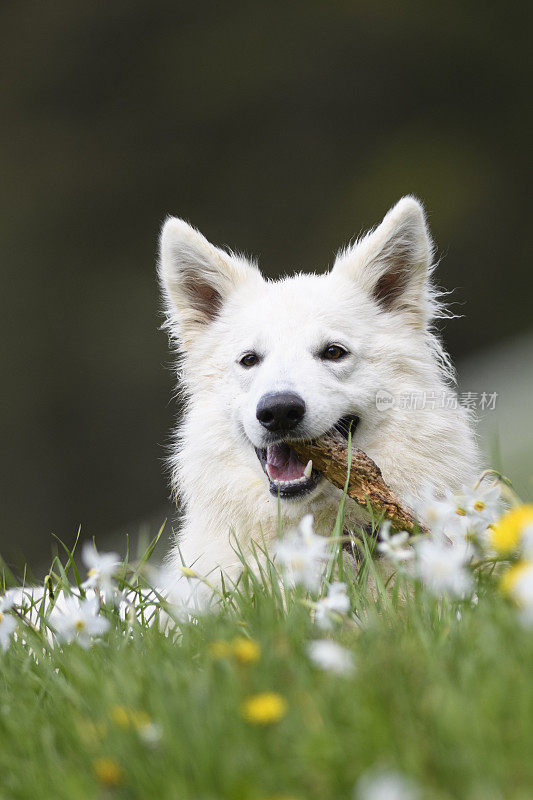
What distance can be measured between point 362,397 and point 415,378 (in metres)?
0.32

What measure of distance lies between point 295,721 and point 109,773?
32 centimetres

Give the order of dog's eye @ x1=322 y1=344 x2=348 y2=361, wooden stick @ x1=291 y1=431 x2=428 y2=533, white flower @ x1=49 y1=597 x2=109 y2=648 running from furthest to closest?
dog's eye @ x1=322 y1=344 x2=348 y2=361, wooden stick @ x1=291 y1=431 x2=428 y2=533, white flower @ x1=49 y1=597 x2=109 y2=648

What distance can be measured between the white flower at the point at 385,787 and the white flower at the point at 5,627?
3.74 feet

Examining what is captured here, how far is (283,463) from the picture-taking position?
126 inches

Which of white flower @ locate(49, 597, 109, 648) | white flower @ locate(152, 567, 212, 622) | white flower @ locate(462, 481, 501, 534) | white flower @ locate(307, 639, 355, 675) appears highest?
white flower @ locate(462, 481, 501, 534)

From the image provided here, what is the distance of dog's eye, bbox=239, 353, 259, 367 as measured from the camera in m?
3.48

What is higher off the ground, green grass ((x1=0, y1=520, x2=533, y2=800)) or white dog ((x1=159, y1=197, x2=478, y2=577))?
white dog ((x1=159, y1=197, x2=478, y2=577))

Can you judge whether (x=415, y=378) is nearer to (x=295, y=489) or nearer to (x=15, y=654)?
(x=295, y=489)

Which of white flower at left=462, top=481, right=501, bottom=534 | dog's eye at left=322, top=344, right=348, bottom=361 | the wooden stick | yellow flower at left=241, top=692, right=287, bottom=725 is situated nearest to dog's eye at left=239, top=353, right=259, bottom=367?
dog's eye at left=322, top=344, right=348, bottom=361

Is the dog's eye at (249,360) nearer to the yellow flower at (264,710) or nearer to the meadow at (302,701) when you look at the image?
the meadow at (302,701)

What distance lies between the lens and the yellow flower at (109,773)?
140 cm

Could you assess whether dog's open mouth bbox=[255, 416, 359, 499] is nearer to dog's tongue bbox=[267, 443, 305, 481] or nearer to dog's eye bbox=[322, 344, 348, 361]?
dog's tongue bbox=[267, 443, 305, 481]

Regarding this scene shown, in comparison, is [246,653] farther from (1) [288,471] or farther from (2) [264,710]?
(1) [288,471]

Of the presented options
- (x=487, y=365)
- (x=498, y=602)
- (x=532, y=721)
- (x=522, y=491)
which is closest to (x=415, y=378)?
(x=522, y=491)
